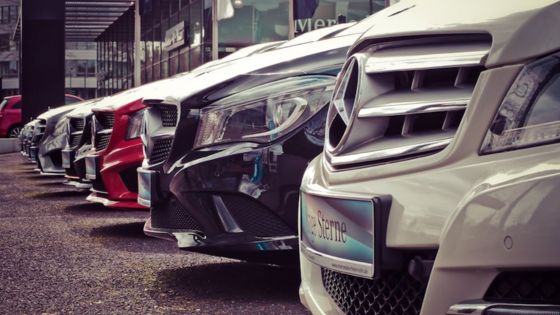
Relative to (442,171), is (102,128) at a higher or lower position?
lower

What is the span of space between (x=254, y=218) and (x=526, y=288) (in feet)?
8.53

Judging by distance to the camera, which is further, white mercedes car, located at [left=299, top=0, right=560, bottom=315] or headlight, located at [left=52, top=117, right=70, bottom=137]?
headlight, located at [left=52, top=117, right=70, bottom=137]

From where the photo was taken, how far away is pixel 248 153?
4793mm

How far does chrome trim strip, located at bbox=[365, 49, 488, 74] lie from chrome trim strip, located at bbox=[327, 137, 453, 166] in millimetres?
210

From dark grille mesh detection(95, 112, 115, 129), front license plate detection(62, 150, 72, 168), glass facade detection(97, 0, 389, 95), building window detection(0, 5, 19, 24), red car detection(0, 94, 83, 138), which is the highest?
building window detection(0, 5, 19, 24)

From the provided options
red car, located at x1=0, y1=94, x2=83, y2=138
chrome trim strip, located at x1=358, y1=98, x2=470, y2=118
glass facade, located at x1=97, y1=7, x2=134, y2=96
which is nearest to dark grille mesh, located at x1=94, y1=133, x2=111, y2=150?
chrome trim strip, located at x1=358, y1=98, x2=470, y2=118

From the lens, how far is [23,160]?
2445 centimetres

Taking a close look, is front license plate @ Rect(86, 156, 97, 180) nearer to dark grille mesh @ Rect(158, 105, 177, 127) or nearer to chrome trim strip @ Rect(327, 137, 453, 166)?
dark grille mesh @ Rect(158, 105, 177, 127)

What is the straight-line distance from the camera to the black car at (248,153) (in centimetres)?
469

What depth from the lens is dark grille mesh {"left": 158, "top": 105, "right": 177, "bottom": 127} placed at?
5703 mm

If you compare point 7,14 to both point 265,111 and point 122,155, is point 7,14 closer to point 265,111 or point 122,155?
point 122,155

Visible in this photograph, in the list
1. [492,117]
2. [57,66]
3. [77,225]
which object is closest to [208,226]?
[492,117]

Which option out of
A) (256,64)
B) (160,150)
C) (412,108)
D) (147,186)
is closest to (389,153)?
(412,108)

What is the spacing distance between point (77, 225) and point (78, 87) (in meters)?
88.1
